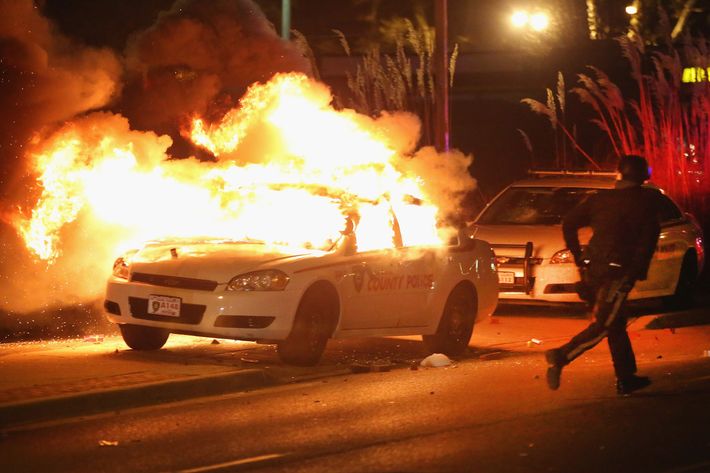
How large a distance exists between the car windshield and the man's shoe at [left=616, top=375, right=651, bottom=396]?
667 centimetres

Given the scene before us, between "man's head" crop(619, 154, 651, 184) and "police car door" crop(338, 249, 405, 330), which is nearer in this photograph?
"man's head" crop(619, 154, 651, 184)

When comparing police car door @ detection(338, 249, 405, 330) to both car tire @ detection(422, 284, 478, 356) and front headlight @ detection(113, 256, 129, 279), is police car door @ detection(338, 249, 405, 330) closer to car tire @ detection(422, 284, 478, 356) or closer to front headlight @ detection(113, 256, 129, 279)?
car tire @ detection(422, 284, 478, 356)

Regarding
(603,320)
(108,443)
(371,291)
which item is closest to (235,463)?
(108,443)

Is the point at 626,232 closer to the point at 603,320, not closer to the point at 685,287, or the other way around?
the point at 603,320

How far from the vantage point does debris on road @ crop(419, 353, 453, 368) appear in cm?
1204

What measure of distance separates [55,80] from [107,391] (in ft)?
18.4

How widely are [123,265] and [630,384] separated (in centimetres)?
446

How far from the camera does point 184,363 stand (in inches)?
441

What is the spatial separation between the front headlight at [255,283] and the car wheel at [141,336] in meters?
1.17

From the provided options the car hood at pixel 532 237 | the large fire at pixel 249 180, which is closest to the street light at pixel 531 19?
the car hood at pixel 532 237

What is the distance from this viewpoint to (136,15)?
22859 mm

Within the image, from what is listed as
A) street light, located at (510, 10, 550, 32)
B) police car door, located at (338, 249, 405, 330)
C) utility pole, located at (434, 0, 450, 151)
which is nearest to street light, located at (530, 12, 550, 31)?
street light, located at (510, 10, 550, 32)

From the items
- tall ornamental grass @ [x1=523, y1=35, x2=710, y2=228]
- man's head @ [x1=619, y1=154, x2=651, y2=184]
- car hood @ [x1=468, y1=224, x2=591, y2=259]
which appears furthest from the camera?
tall ornamental grass @ [x1=523, y1=35, x2=710, y2=228]

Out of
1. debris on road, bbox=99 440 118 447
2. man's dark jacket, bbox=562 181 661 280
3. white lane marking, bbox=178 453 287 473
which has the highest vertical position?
man's dark jacket, bbox=562 181 661 280
